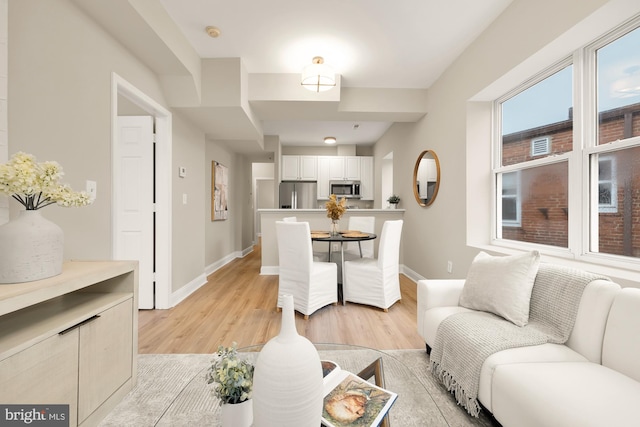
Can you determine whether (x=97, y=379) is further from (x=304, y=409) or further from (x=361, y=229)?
(x=361, y=229)

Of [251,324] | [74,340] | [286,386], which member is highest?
[286,386]

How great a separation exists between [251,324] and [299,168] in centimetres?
452

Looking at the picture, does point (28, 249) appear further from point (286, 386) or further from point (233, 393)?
point (286, 386)

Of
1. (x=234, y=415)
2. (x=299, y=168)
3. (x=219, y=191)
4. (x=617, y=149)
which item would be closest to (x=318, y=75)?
(x=617, y=149)

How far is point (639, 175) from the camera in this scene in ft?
5.26

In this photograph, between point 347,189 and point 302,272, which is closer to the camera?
point 302,272

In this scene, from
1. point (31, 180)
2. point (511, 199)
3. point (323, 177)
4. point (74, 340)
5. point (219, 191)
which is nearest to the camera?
point (31, 180)

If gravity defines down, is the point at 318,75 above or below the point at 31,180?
above

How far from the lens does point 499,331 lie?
1428mm

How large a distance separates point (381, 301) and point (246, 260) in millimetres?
3549

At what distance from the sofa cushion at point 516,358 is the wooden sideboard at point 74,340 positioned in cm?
181

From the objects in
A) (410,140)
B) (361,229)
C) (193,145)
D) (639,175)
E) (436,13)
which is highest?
(436,13)

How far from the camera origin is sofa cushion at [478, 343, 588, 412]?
4.09 feet

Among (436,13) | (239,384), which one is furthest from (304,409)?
(436,13)
